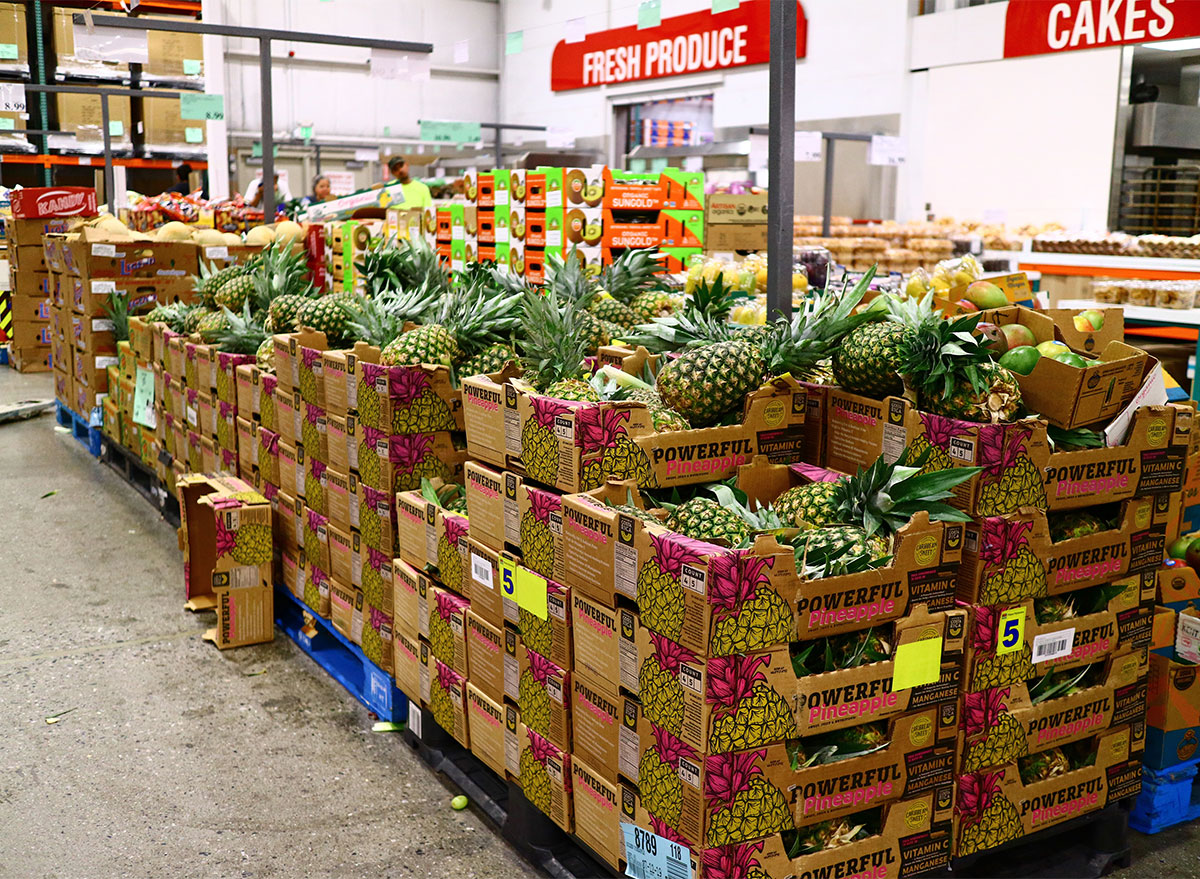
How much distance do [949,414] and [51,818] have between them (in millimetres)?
2548

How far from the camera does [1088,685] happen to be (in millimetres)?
2627

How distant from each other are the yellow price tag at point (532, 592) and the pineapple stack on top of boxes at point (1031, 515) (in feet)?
2.50

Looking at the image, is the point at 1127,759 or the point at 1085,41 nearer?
the point at 1127,759

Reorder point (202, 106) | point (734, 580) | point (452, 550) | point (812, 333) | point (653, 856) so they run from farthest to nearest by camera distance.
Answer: point (202, 106) < point (452, 550) < point (812, 333) < point (653, 856) < point (734, 580)

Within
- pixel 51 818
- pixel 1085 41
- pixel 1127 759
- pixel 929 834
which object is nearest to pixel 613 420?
pixel 929 834

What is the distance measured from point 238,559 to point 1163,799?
3175mm

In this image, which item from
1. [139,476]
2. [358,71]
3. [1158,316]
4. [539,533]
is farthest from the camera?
[358,71]

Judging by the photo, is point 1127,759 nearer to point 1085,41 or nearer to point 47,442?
point 47,442

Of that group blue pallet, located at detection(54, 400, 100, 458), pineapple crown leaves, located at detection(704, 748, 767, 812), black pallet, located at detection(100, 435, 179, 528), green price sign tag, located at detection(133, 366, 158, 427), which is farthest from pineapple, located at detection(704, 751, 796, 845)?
blue pallet, located at detection(54, 400, 100, 458)

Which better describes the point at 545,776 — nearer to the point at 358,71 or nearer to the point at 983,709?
the point at 983,709

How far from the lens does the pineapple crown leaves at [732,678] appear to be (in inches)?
77.5

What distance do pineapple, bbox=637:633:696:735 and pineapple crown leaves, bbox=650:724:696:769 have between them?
0.6 inches

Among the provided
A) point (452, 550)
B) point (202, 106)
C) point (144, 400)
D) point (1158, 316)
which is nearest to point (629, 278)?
point (452, 550)

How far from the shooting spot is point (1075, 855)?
2.72 metres
